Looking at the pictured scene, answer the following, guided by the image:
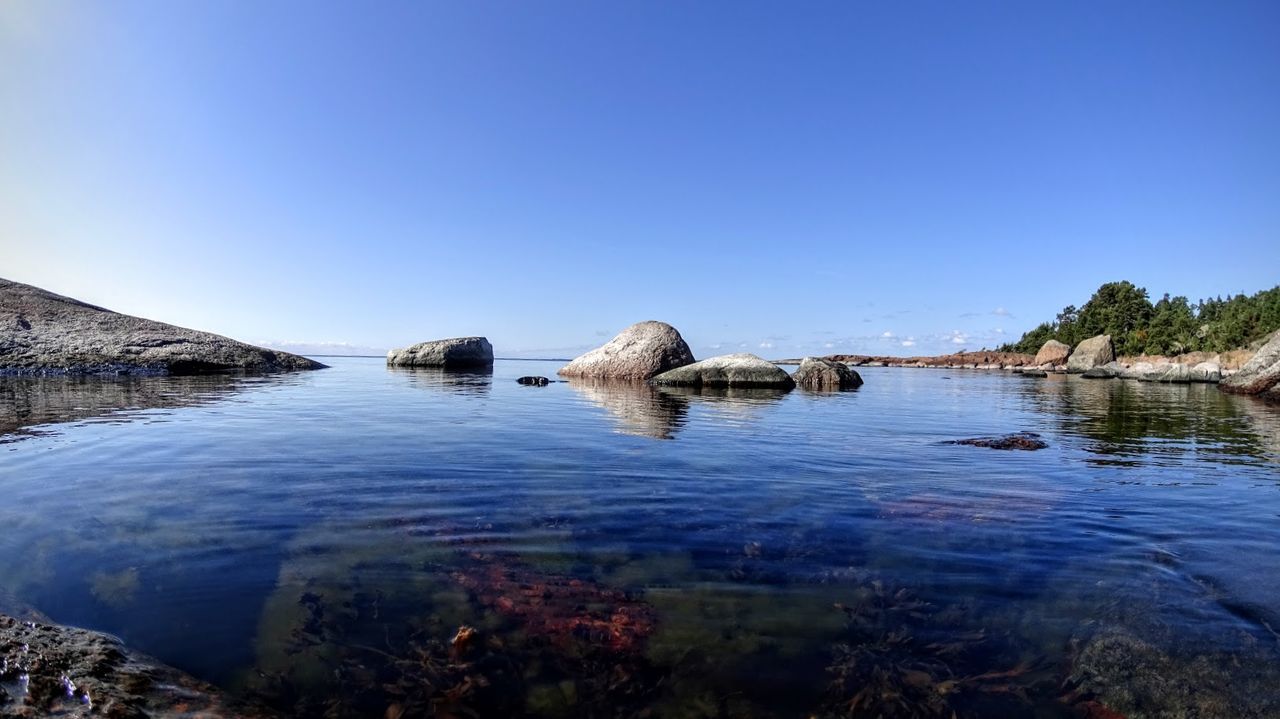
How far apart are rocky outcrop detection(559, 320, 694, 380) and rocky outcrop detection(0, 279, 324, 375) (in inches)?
718

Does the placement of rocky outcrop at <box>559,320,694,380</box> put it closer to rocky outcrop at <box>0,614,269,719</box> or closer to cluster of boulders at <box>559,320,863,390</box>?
cluster of boulders at <box>559,320,863,390</box>

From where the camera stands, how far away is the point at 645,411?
1461 cm

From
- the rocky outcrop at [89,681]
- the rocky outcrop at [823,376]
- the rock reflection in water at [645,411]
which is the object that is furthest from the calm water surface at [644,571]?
the rocky outcrop at [823,376]

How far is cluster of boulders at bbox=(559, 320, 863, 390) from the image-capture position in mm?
24891

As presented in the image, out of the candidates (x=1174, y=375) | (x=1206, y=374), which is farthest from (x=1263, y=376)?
(x=1206, y=374)

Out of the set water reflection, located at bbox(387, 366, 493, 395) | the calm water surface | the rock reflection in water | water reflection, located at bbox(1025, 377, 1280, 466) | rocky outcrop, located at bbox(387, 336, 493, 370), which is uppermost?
rocky outcrop, located at bbox(387, 336, 493, 370)

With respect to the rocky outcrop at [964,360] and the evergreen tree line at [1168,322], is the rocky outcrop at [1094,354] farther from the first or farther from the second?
the rocky outcrop at [964,360]

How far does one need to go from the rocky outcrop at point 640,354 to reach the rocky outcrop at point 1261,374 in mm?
25246

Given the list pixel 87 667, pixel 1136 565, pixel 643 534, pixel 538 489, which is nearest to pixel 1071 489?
pixel 1136 565

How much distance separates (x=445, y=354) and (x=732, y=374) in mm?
23007

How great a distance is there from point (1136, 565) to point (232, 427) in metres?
12.3

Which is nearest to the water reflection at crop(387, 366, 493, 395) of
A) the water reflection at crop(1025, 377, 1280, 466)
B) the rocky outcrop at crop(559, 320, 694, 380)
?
the rocky outcrop at crop(559, 320, 694, 380)

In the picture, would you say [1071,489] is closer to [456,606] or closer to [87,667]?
[456,606]

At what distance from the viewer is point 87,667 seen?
101 inches
